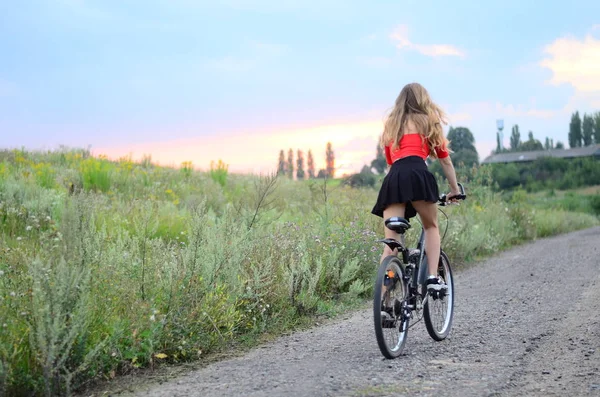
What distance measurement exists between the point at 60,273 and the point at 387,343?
2.58 meters

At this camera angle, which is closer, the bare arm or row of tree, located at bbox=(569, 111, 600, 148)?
the bare arm

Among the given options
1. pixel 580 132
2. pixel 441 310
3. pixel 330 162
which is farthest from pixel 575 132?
pixel 441 310

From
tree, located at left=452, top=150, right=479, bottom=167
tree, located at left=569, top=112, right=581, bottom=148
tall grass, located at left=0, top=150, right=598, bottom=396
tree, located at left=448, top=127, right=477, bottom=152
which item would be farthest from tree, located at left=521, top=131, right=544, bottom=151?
tall grass, located at left=0, top=150, right=598, bottom=396

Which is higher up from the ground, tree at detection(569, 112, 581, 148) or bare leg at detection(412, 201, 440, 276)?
tree at detection(569, 112, 581, 148)

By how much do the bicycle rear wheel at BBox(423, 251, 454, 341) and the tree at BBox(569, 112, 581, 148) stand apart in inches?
4320

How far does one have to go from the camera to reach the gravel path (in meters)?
4.50

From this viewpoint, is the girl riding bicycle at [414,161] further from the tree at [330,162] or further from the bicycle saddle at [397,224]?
the tree at [330,162]

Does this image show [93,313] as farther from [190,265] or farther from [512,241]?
[512,241]

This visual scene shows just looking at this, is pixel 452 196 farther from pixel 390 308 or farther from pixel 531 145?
pixel 531 145

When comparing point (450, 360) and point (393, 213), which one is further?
point (393, 213)

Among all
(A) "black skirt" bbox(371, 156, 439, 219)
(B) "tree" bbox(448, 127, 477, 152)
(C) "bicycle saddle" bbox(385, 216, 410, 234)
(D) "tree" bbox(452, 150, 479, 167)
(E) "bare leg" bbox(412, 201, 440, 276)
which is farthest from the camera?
(B) "tree" bbox(448, 127, 477, 152)

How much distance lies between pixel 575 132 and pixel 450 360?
367 feet

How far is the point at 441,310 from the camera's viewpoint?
6.38m

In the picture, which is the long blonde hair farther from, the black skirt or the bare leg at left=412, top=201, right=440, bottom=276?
the bare leg at left=412, top=201, right=440, bottom=276
